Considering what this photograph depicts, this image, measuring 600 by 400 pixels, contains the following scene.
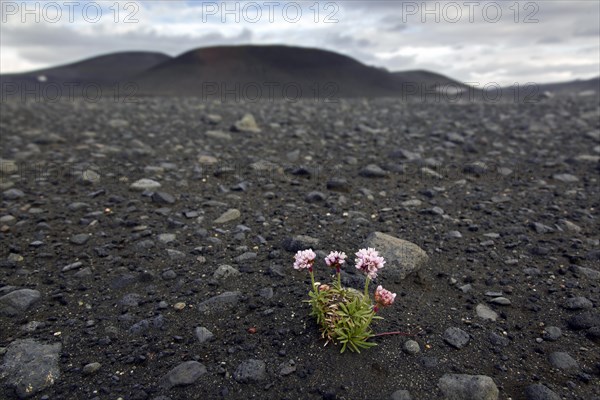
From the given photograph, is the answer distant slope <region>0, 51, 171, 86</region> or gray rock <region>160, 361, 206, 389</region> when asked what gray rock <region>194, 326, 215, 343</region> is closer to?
gray rock <region>160, 361, 206, 389</region>

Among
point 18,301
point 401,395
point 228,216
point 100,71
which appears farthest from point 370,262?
point 100,71

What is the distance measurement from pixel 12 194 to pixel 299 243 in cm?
486

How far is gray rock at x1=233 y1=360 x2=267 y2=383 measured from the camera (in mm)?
3783

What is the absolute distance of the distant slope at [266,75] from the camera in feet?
73.9

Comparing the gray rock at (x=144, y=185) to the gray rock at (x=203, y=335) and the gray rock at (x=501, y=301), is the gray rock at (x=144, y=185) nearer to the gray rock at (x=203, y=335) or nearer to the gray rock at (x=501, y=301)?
the gray rock at (x=203, y=335)

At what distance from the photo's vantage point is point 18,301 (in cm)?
480

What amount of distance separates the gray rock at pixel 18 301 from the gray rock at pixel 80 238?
3.57 feet

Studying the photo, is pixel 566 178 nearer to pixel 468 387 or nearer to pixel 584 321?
pixel 584 321

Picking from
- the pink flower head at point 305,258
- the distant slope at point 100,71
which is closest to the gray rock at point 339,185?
the pink flower head at point 305,258

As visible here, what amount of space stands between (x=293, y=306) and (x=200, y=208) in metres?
2.90

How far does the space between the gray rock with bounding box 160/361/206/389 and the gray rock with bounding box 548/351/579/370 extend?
9.82 ft

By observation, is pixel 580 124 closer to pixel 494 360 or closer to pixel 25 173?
pixel 494 360

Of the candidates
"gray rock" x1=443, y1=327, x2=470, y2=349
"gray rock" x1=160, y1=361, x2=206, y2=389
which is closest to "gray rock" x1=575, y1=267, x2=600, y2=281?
"gray rock" x1=443, y1=327, x2=470, y2=349

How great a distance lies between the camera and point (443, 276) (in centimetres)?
529
